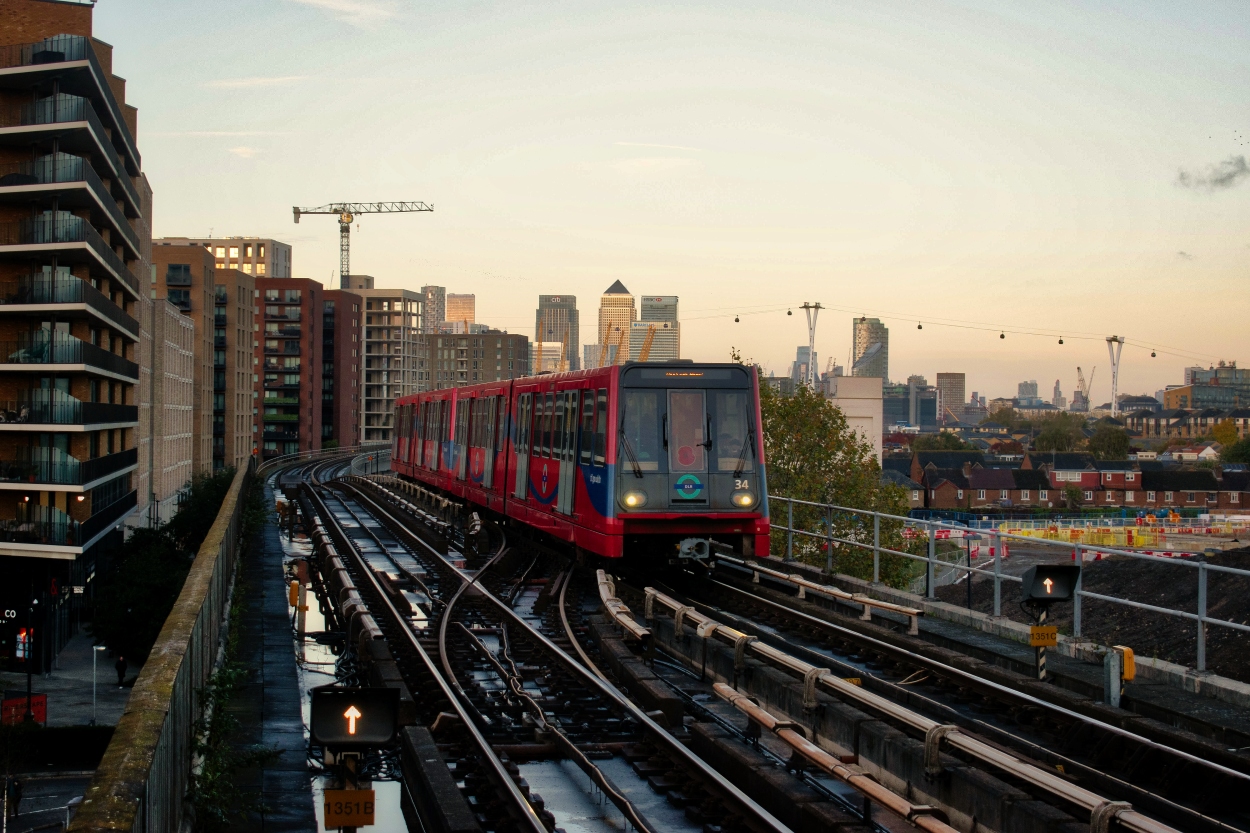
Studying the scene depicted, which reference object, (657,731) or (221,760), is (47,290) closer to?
(221,760)

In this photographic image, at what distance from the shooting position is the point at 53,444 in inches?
1716

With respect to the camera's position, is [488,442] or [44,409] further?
[44,409]

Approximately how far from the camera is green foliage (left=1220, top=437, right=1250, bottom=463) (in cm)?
18462

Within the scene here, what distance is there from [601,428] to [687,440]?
3.87ft

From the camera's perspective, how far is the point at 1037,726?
394 inches

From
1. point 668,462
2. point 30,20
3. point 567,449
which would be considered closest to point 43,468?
point 30,20

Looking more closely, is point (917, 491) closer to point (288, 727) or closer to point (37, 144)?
point (37, 144)

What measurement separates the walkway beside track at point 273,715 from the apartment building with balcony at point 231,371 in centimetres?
8886

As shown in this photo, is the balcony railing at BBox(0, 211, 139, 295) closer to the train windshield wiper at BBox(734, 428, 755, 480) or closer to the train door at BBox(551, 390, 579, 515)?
the train door at BBox(551, 390, 579, 515)

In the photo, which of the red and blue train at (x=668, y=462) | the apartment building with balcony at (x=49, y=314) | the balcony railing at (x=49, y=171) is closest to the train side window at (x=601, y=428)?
the red and blue train at (x=668, y=462)

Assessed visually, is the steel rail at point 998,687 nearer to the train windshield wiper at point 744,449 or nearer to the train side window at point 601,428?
the train windshield wiper at point 744,449

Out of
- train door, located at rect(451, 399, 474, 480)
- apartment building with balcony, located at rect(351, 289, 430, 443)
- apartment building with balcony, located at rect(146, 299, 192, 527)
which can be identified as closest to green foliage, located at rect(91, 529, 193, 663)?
train door, located at rect(451, 399, 474, 480)

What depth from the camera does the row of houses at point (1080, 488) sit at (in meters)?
143

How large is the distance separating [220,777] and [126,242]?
49.6 metres
